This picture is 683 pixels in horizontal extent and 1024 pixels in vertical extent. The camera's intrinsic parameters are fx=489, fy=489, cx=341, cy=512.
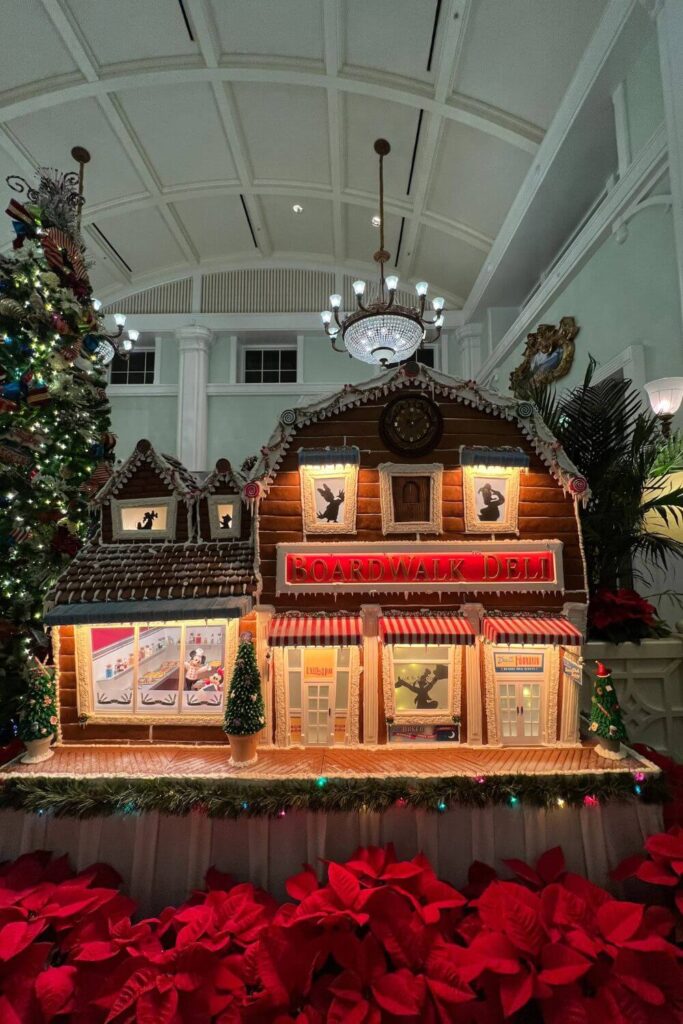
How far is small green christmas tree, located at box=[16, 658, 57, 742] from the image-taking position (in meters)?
4.05

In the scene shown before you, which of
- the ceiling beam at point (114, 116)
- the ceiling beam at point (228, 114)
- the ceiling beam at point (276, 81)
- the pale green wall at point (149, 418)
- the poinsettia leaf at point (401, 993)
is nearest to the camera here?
the poinsettia leaf at point (401, 993)

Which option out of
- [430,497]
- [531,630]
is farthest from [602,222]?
[531,630]

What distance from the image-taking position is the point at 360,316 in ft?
22.8

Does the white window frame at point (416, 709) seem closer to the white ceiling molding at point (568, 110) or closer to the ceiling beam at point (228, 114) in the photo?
the white ceiling molding at point (568, 110)

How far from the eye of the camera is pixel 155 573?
452 centimetres

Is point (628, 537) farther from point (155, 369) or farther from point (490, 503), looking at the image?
point (155, 369)

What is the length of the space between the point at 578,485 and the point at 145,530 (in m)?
4.11

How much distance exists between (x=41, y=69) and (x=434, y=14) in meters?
5.97

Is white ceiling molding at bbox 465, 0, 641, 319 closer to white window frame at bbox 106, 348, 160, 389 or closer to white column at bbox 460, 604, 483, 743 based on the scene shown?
white column at bbox 460, 604, 483, 743

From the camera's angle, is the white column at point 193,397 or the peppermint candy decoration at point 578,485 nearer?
the peppermint candy decoration at point 578,485

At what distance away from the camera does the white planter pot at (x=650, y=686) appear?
4824 millimetres

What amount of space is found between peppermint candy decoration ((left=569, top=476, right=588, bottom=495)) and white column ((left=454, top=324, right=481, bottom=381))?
8692mm

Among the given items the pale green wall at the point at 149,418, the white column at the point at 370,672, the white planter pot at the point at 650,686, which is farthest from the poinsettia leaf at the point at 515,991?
the pale green wall at the point at 149,418

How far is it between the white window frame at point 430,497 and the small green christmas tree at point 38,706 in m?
3.20
